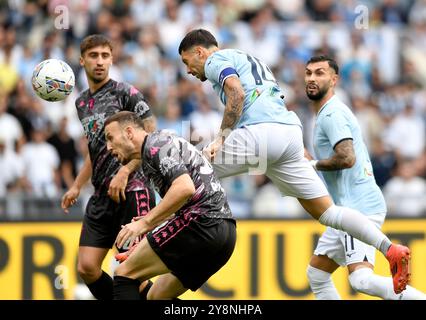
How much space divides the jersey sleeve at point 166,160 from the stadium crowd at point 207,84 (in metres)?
4.97

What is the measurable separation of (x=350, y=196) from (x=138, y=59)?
728 centimetres

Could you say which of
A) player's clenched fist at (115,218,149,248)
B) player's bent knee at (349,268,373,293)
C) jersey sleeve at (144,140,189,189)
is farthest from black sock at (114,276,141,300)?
player's bent knee at (349,268,373,293)

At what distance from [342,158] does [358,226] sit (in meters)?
0.65

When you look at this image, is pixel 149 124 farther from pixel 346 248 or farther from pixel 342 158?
pixel 346 248

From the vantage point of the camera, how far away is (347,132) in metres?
9.26

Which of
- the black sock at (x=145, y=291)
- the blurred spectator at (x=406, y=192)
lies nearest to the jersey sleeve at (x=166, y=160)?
the black sock at (x=145, y=291)

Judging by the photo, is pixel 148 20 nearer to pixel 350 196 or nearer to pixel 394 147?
pixel 394 147

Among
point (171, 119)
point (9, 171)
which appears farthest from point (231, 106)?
point (9, 171)

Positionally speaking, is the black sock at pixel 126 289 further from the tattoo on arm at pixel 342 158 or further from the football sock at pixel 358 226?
the tattoo on arm at pixel 342 158

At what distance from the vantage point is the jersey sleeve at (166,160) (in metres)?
7.75

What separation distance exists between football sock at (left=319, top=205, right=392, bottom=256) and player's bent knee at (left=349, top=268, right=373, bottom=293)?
1.16 ft

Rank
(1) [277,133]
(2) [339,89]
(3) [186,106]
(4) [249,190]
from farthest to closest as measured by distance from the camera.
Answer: (2) [339,89], (3) [186,106], (4) [249,190], (1) [277,133]

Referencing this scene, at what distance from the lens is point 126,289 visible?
8117mm
